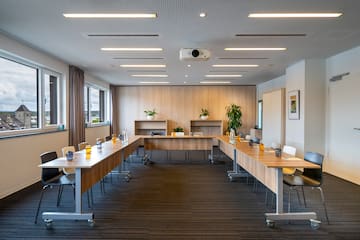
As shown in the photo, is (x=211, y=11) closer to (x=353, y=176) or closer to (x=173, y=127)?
(x=353, y=176)

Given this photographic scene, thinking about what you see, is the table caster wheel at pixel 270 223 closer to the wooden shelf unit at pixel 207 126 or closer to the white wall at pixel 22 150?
the white wall at pixel 22 150

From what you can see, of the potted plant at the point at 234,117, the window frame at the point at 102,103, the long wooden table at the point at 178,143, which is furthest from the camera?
the potted plant at the point at 234,117

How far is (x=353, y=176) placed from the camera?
18.0 feet

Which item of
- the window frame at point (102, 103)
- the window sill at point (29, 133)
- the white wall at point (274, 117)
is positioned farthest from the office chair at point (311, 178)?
the window frame at point (102, 103)

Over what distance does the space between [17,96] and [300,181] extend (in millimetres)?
5280

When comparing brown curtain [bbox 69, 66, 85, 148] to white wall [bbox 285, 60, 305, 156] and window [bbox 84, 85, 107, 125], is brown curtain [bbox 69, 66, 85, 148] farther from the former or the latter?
white wall [bbox 285, 60, 305, 156]

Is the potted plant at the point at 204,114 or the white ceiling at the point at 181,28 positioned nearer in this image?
the white ceiling at the point at 181,28

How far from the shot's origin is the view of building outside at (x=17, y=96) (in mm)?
4793

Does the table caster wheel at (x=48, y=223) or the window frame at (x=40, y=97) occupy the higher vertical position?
the window frame at (x=40, y=97)

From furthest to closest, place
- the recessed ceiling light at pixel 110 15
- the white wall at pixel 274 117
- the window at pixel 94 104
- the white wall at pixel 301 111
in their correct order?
1. the window at pixel 94 104
2. the white wall at pixel 274 117
3. the white wall at pixel 301 111
4. the recessed ceiling light at pixel 110 15

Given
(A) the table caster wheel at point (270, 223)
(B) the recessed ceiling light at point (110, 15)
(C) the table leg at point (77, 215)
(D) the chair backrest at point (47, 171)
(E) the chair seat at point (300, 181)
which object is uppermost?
(B) the recessed ceiling light at point (110, 15)

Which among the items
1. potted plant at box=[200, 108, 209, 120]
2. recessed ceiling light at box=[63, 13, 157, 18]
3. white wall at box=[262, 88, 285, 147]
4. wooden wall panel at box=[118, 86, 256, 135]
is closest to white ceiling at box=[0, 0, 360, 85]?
recessed ceiling light at box=[63, 13, 157, 18]

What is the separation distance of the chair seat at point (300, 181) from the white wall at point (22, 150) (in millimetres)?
4565

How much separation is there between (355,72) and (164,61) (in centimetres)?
421
